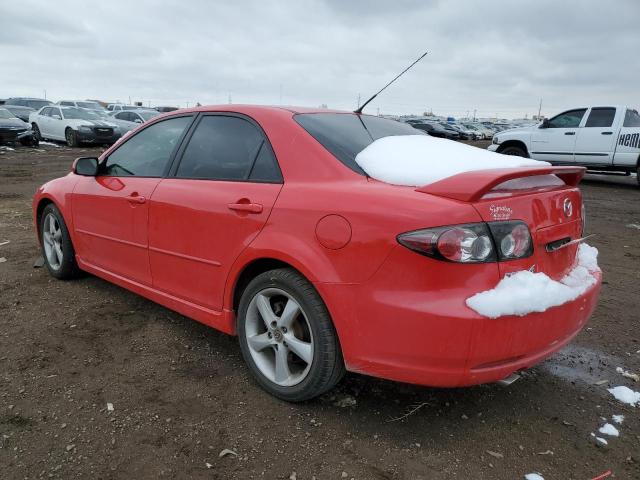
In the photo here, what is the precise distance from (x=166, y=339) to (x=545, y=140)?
11.5 m

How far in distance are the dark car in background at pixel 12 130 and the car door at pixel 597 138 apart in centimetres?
1753

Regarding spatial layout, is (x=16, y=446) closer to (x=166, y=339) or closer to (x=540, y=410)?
(x=166, y=339)

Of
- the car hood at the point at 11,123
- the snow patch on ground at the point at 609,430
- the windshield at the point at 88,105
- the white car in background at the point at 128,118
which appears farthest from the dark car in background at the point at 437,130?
the snow patch on ground at the point at 609,430

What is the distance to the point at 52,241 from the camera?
452 cm

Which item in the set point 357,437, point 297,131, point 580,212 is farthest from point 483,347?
point 297,131

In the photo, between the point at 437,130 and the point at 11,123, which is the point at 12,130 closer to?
the point at 11,123

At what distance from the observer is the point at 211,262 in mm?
2914

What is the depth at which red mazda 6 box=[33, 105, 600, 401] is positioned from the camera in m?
2.11

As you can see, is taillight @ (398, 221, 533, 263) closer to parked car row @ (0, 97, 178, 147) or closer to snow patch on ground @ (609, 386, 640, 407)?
snow patch on ground @ (609, 386, 640, 407)

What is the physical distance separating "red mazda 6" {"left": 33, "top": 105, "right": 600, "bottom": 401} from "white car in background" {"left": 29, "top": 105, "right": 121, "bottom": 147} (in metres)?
17.1

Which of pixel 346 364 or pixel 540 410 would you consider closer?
pixel 346 364

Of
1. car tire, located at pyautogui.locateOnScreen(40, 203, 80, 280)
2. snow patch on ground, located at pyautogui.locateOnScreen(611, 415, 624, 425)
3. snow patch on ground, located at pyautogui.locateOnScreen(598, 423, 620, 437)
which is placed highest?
car tire, located at pyautogui.locateOnScreen(40, 203, 80, 280)

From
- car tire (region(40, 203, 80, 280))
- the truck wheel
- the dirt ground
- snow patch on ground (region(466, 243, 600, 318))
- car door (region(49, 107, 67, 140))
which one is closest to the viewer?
snow patch on ground (region(466, 243, 600, 318))

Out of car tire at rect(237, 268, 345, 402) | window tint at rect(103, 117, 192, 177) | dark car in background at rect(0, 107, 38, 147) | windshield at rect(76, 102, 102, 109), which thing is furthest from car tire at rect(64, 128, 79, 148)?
car tire at rect(237, 268, 345, 402)
